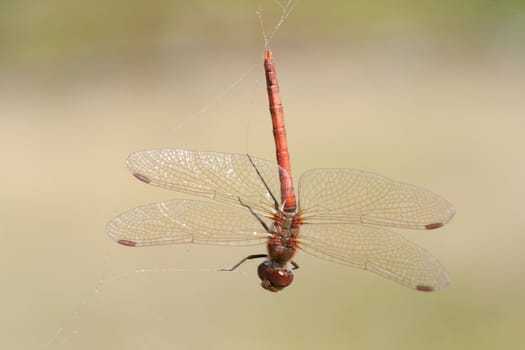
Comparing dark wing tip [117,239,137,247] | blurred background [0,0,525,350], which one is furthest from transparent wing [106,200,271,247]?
blurred background [0,0,525,350]

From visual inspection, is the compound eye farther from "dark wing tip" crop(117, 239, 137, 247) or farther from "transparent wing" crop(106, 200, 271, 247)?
"dark wing tip" crop(117, 239, 137, 247)

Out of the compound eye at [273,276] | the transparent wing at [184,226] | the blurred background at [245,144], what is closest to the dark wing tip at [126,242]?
the transparent wing at [184,226]

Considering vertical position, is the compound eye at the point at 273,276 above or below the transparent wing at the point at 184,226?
below

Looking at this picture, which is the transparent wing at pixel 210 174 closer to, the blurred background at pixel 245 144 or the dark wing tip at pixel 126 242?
the dark wing tip at pixel 126 242

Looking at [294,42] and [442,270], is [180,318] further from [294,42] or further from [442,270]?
[294,42]

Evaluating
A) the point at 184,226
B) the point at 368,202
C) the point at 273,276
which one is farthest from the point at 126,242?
the point at 368,202

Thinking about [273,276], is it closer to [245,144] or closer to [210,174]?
[210,174]

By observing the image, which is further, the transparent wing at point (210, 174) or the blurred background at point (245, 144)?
the blurred background at point (245, 144)
